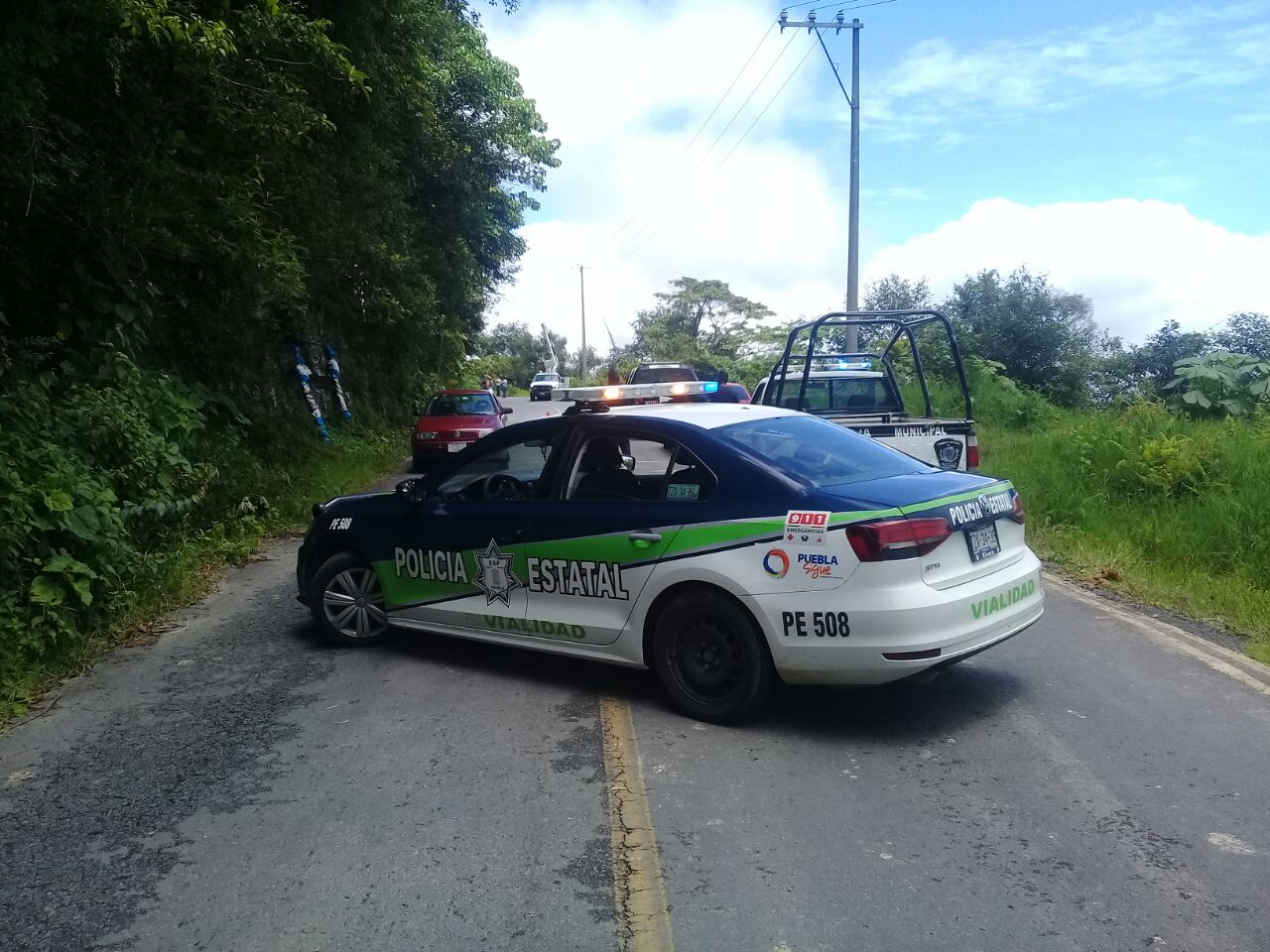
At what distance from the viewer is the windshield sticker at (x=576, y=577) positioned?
18.9 ft

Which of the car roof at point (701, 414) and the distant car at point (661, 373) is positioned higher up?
the car roof at point (701, 414)

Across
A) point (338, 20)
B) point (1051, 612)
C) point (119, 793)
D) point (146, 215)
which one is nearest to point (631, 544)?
point (119, 793)

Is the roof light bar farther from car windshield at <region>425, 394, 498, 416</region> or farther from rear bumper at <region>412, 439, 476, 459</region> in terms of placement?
car windshield at <region>425, 394, 498, 416</region>

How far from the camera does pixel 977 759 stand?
4.90m

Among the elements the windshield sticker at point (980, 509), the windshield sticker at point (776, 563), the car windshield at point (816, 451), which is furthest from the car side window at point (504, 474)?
the windshield sticker at point (980, 509)

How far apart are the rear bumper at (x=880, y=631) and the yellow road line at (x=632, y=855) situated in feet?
2.84

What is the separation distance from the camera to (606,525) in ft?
19.1

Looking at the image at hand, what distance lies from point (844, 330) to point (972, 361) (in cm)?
301

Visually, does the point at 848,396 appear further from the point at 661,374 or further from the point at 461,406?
the point at 461,406

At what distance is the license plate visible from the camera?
5324 mm

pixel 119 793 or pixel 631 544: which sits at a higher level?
pixel 631 544

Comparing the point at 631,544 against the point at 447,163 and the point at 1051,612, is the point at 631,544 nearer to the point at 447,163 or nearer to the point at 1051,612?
the point at 1051,612

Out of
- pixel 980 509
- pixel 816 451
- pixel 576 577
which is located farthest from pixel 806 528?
pixel 576 577

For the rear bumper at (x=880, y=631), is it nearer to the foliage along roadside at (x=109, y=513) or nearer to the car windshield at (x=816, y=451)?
the car windshield at (x=816, y=451)
